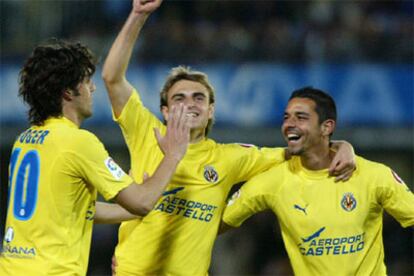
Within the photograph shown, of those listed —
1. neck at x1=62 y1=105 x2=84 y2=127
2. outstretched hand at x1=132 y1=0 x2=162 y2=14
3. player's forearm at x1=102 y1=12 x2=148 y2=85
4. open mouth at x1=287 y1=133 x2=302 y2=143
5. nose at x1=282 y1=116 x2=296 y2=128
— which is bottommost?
open mouth at x1=287 y1=133 x2=302 y2=143

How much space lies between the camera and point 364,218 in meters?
5.99

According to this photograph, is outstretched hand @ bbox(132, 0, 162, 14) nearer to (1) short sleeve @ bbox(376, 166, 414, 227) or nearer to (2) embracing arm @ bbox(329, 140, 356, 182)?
(2) embracing arm @ bbox(329, 140, 356, 182)

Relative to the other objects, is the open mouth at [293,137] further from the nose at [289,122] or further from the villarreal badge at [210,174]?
the villarreal badge at [210,174]

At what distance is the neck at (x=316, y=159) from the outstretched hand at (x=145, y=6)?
143 centimetres

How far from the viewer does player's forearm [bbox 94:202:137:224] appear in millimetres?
5961

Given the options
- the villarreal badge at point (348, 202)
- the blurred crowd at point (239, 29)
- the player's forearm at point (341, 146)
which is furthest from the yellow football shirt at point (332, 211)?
the blurred crowd at point (239, 29)

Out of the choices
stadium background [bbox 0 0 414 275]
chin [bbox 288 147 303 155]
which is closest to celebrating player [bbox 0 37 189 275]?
chin [bbox 288 147 303 155]

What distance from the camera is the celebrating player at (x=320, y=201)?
5.95 meters

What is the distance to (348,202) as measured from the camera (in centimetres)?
600

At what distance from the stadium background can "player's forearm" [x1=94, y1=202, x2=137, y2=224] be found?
25.1 ft

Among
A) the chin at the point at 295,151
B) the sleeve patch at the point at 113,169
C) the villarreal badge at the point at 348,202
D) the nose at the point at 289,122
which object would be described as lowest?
the villarreal badge at the point at 348,202

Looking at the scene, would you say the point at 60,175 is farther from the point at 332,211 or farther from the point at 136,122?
the point at 332,211

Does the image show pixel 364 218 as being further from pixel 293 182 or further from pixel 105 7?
pixel 105 7

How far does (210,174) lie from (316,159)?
2.27 feet
